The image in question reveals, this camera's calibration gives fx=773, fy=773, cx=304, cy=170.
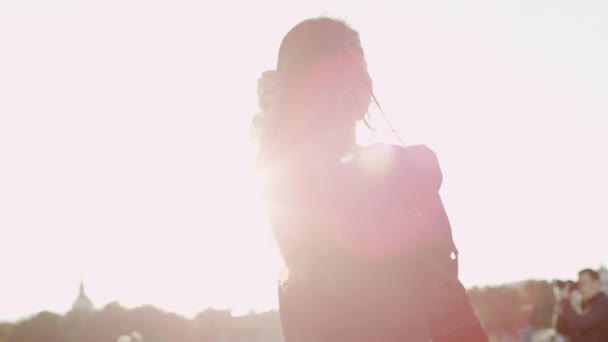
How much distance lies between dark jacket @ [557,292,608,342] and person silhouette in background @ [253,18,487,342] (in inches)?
368

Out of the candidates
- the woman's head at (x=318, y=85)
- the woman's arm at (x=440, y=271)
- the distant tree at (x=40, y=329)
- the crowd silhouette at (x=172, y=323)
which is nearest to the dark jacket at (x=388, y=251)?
the woman's arm at (x=440, y=271)

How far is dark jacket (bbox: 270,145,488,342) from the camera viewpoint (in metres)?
1.71

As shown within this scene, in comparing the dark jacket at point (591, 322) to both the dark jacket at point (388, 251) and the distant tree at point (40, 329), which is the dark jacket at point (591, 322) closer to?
the dark jacket at point (388, 251)

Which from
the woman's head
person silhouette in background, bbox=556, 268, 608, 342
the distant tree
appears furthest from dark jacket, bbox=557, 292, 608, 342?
the distant tree

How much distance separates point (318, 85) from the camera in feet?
6.47

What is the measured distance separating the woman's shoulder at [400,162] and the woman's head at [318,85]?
0.14m

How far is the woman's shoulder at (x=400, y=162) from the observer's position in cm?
178

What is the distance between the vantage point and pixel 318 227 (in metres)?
1.90

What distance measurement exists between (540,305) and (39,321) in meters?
39.6

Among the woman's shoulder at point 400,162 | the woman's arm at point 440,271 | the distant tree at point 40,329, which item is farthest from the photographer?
the distant tree at point 40,329

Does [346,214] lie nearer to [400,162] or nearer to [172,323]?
[400,162]

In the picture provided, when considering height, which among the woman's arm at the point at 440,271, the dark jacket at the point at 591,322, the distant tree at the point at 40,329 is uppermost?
the distant tree at the point at 40,329

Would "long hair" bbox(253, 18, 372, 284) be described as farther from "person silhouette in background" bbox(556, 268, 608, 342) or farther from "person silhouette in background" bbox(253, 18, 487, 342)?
"person silhouette in background" bbox(556, 268, 608, 342)

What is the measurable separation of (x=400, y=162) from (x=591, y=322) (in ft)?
31.8
